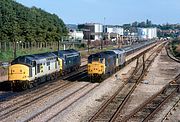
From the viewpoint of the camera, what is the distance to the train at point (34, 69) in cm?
3344

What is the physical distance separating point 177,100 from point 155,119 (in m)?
7.43

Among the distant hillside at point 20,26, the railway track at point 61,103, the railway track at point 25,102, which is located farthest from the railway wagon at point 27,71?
the distant hillside at point 20,26

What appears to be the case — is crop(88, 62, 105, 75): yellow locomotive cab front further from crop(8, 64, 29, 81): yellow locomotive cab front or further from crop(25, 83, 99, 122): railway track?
crop(8, 64, 29, 81): yellow locomotive cab front

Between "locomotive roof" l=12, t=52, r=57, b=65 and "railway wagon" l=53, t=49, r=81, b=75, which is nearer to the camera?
"locomotive roof" l=12, t=52, r=57, b=65

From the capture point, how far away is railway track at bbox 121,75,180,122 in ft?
77.0

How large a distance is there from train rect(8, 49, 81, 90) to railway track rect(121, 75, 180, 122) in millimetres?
9628

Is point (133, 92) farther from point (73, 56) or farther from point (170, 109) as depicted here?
point (73, 56)

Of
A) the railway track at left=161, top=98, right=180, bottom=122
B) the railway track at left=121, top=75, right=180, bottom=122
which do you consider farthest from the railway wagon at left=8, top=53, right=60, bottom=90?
the railway track at left=161, top=98, right=180, bottom=122

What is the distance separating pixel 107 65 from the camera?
43.8 m

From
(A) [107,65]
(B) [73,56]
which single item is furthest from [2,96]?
(B) [73,56]

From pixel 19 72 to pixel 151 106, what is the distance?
10999 mm

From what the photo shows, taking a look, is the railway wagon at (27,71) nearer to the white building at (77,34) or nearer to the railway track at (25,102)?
the railway track at (25,102)

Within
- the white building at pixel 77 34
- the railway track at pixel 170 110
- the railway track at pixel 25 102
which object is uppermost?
the white building at pixel 77 34

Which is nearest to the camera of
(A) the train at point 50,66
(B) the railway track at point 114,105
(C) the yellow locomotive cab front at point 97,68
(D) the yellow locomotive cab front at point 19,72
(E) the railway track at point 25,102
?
(B) the railway track at point 114,105
